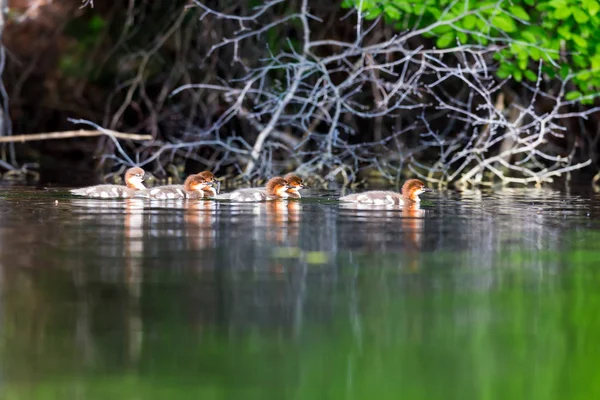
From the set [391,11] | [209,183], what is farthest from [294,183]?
[391,11]

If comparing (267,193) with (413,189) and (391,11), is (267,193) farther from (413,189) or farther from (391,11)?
(391,11)

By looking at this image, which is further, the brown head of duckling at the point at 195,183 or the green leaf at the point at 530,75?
the green leaf at the point at 530,75

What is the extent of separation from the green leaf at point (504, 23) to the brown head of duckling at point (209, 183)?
3661mm

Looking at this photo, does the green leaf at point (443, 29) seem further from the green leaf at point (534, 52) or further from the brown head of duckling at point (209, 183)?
the brown head of duckling at point (209, 183)

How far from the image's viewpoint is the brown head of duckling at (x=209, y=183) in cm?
1196

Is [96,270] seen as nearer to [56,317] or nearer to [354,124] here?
[56,317]

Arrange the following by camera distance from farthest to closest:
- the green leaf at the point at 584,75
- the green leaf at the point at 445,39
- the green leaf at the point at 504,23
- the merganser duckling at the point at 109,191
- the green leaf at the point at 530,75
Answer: the green leaf at the point at 530,75 < the green leaf at the point at 445,39 < the green leaf at the point at 584,75 < the green leaf at the point at 504,23 < the merganser duckling at the point at 109,191

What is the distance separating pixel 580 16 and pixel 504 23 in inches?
32.3

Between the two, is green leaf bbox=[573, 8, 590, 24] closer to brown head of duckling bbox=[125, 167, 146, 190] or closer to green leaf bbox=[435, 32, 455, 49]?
green leaf bbox=[435, 32, 455, 49]

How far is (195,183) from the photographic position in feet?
39.2

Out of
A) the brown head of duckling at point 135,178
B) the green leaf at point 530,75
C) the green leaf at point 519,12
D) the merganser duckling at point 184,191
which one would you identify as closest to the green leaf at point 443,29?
the green leaf at point 519,12

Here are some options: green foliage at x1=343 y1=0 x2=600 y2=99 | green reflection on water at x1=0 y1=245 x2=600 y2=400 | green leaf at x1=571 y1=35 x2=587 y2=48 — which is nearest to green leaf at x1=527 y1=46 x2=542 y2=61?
green foliage at x1=343 y1=0 x2=600 y2=99

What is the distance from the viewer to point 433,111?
2058 centimetres

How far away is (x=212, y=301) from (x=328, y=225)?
12.3ft
